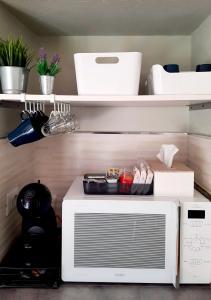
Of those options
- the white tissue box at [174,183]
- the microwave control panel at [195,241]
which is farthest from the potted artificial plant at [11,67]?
the microwave control panel at [195,241]

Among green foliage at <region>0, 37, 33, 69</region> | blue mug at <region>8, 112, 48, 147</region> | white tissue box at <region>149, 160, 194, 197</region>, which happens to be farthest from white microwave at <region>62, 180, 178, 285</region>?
green foliage at <region>0, 37, 33, 69</region>

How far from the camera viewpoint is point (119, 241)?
1231mm

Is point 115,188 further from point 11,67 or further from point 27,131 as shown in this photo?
point 11,67

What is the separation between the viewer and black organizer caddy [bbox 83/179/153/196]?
132 cm

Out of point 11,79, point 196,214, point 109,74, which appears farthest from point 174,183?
point 11,79

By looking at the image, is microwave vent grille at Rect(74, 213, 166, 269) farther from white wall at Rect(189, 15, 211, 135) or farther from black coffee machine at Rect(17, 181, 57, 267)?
white wall at Rect(189, 15, 211, 135)

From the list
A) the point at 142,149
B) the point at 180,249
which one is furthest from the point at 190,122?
the point at 180,249

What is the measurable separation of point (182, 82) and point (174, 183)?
40 cm

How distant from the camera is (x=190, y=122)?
1.70 metres

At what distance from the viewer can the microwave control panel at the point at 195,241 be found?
3.96ft

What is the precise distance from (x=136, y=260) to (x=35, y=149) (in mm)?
821

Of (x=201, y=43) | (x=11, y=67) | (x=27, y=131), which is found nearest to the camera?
(x=11, y=67)

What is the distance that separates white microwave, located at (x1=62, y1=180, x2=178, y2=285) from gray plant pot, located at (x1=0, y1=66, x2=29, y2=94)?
46cm

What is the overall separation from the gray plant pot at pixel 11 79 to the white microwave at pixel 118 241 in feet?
1.50
